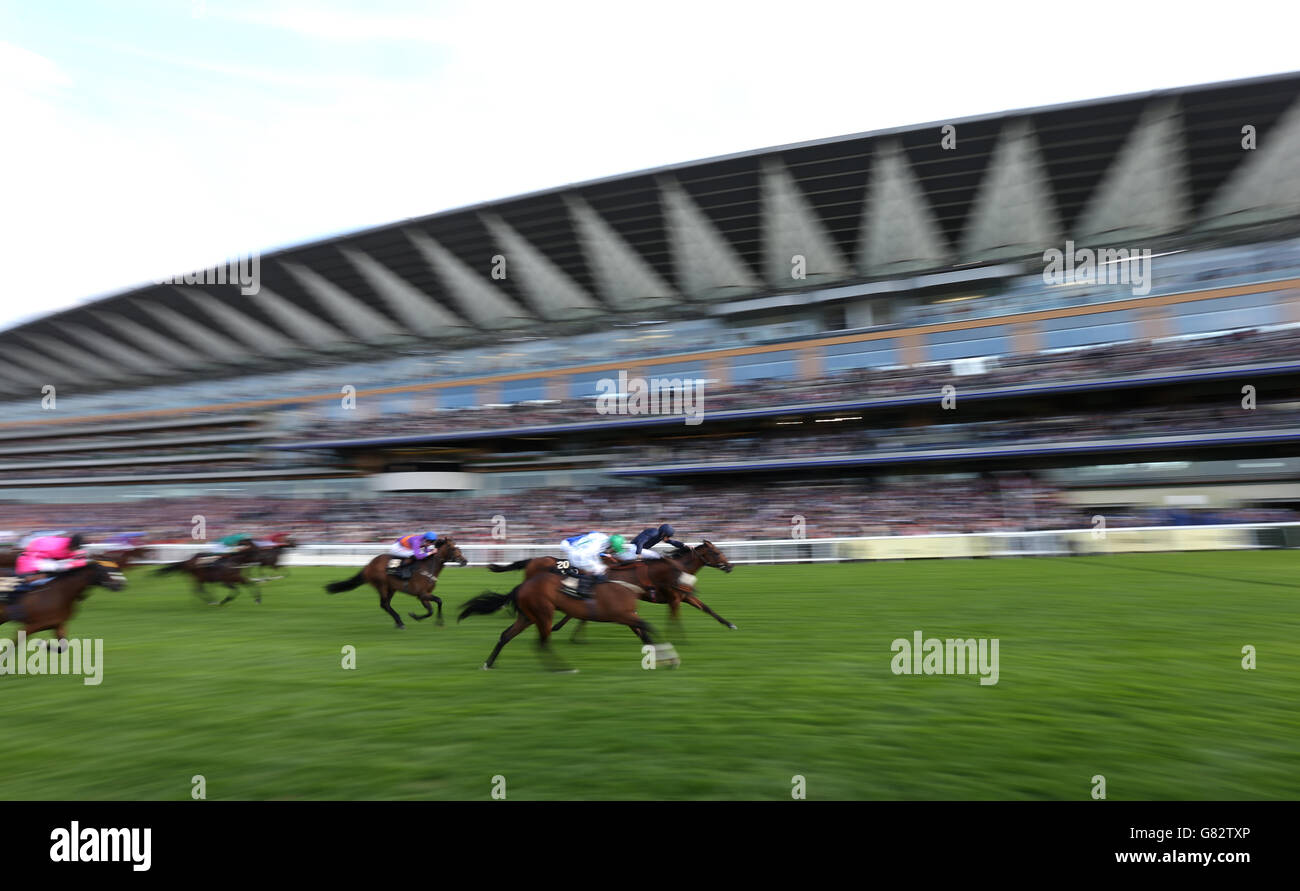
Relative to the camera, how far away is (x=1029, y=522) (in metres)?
18.5

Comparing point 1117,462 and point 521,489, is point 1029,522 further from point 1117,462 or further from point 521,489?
point 521,489

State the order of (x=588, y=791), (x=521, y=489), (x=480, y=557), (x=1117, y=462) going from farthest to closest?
(x=521, y=489)
(x=1117, y=462)
(x=480, y=557)
(x=588, y=791)

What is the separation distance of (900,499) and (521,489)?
14.2 meters

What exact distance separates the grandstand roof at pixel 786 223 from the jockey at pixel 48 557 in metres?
22.7

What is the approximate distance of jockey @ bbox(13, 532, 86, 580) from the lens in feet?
21.5

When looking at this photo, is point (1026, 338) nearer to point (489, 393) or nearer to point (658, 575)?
point (658, 575)

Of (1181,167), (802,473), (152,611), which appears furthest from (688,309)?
(152,611)

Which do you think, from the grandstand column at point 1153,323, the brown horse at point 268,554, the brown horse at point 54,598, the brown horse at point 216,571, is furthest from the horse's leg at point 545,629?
the grandstand column at point 1153,323

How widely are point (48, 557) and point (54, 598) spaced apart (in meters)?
0.47

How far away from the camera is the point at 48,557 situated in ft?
21.7

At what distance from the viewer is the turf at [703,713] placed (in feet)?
11.7

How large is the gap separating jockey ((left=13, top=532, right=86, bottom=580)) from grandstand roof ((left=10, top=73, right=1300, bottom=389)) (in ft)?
74.3

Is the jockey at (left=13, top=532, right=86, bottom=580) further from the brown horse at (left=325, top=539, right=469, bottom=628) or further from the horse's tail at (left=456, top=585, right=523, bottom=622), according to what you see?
the horse's tail at (left=456, top=585, right=523, bottom=622)

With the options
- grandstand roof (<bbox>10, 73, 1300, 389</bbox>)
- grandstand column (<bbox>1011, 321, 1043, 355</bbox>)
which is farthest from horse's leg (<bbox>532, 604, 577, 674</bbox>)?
grandstand roof (<bbox>10, 73, 1300, 389</bbox>)
